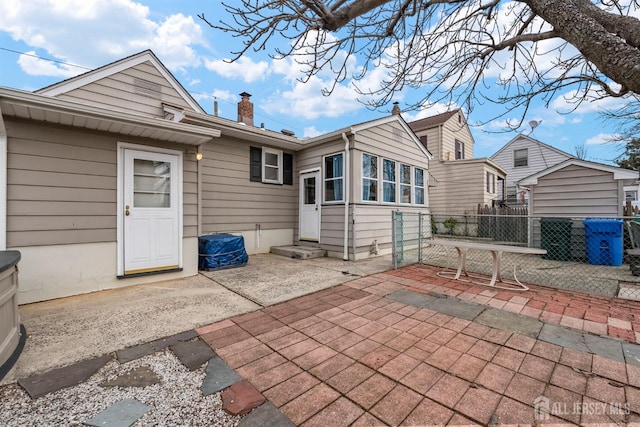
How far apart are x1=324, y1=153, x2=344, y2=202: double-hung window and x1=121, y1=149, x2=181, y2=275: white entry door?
3.56m

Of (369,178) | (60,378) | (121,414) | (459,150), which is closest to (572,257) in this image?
(369,178)

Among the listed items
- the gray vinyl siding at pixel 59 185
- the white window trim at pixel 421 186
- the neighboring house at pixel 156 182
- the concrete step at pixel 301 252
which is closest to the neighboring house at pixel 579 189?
the white window trim at pixel 421 186

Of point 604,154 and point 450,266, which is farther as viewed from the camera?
point 604,154

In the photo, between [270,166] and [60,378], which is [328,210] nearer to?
[270,166]

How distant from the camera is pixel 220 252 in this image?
5434 mm

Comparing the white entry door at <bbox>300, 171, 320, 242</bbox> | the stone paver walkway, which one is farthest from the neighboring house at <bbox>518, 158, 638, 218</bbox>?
the white entry door at <bbox>300, 171, 320, 242</bbox>

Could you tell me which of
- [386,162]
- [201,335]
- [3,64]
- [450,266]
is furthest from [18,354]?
[3,64]

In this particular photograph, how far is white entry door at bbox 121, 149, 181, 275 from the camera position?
4.23 m

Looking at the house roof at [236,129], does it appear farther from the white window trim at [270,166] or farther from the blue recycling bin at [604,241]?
the blue recycling bin at [604,241]

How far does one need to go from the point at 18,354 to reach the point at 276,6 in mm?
4103

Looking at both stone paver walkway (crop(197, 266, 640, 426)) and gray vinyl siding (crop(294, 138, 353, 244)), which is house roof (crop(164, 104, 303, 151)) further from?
stone paver walkway (crop(197, 266, 640, 426))

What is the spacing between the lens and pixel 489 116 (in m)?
4.66

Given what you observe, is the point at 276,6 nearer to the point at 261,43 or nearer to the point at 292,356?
the point at 261,43

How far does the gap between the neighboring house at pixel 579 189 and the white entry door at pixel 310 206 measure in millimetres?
5973
